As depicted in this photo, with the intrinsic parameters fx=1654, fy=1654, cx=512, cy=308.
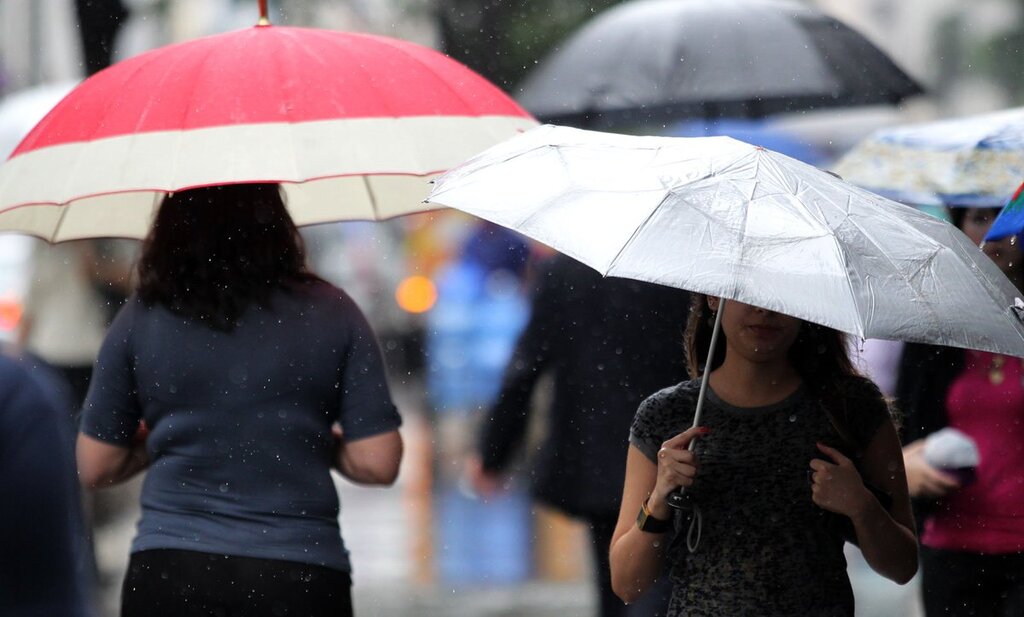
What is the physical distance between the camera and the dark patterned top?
134 inches

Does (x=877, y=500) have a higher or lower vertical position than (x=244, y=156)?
lower

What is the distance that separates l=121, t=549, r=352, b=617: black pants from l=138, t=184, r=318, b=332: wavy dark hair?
0.57m

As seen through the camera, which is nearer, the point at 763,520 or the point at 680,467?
the point at 680,467

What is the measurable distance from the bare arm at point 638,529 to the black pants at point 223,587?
808mm

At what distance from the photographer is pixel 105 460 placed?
13.7ft

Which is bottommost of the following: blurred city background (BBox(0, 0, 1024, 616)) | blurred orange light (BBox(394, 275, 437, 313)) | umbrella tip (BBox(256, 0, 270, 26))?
blurred orange light (BBox(394, 275, 437, 313))

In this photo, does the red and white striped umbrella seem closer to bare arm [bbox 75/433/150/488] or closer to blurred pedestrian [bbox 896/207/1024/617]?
bare arm [bbox 75/433/150/488]

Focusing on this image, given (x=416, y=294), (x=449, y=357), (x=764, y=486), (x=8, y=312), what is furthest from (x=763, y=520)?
(x=416, y=294)

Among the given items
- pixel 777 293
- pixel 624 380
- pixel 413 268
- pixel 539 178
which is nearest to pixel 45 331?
pixel 624 380

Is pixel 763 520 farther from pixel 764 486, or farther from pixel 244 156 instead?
pixel 244 156

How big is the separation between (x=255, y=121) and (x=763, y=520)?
1.55 metres

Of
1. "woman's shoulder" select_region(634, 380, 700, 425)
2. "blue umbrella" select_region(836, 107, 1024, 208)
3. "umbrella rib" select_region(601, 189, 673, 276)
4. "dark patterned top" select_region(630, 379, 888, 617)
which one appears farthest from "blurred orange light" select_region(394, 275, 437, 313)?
"umbrella rib" select_region(601, 189, 673, 276)

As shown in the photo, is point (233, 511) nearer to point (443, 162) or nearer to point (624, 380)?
point (443, 162)

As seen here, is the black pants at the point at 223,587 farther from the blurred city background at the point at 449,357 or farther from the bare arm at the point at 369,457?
the blurred city background at the point at 449,357
